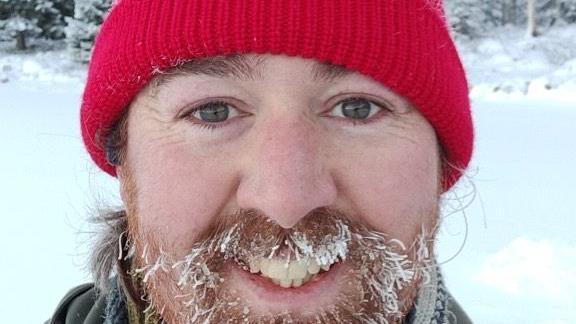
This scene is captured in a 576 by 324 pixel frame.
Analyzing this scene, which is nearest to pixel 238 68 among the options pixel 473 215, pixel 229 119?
pixel 229 119

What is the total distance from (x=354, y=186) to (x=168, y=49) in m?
0.49

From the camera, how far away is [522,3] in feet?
84.4

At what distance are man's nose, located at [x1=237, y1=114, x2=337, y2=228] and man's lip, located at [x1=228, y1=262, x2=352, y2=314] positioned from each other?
5.3 inches

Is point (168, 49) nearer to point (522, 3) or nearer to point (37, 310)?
point (37, 310)

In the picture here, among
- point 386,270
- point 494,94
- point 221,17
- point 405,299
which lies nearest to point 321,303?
point 386,270

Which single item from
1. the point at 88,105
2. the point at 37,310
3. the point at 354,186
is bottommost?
the point at 37,310

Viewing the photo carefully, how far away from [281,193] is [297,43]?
306 millimetres

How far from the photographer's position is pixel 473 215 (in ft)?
16.8

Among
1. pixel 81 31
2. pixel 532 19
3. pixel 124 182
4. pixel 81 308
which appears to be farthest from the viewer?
pixel 532 19

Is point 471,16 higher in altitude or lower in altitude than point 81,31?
higher

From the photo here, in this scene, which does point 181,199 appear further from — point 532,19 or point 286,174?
point 532,19

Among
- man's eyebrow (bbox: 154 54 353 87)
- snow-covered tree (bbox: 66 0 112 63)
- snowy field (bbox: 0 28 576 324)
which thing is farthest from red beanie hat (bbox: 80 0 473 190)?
snow-covered tree (bbox: 66 0 112 63)

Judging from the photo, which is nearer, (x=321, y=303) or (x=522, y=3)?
(x=321, y=303)

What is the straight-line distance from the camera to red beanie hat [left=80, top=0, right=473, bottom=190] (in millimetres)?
1347
